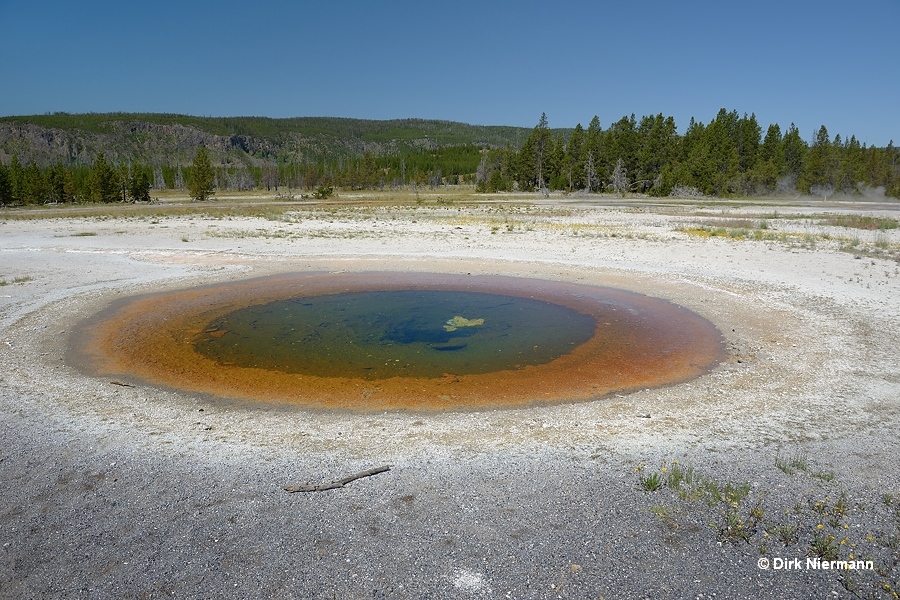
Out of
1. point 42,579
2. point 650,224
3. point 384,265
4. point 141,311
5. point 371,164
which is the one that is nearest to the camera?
point 42,579

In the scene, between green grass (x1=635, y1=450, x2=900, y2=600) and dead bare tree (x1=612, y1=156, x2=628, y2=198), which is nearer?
green grass (x1=635, y1=450, x2=900, y2=600)

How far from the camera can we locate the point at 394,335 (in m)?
11.7

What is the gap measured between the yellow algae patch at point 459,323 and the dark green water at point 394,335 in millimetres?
23

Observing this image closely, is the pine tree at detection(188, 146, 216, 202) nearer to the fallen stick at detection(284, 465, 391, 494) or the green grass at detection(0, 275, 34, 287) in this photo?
the green grass at detection(0, 275, 34, 287)

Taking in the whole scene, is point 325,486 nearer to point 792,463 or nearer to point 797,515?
point 797,515

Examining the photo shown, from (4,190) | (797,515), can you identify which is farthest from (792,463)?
(4,190)

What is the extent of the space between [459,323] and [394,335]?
176 centimetres

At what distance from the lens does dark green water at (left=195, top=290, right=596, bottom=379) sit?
973cm

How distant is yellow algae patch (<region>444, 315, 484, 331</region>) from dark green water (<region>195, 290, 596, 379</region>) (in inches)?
0.9

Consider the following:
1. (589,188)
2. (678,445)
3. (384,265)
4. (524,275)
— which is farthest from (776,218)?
(589,188)

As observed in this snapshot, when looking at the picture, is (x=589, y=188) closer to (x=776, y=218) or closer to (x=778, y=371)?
(x=776, y=218)

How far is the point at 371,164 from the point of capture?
13312cm

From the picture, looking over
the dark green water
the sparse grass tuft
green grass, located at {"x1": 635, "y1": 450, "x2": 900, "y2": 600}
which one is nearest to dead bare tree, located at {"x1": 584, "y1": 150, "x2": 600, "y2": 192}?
the dark green water

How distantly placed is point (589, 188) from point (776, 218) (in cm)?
4966
